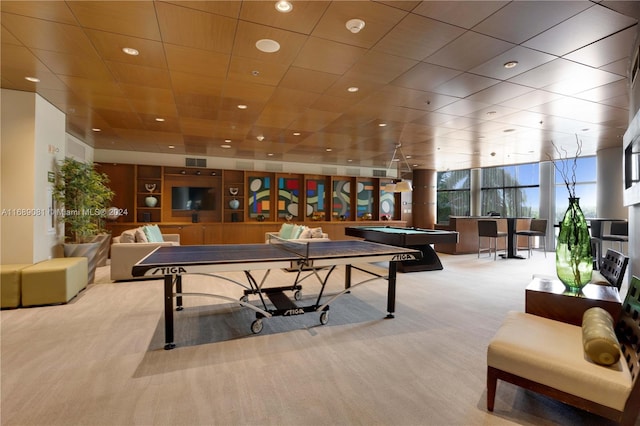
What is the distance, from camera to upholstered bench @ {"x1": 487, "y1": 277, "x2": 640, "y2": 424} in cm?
165

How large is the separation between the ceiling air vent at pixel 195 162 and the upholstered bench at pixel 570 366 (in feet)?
30.6

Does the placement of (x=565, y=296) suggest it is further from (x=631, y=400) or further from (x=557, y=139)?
(x=557, y=139)

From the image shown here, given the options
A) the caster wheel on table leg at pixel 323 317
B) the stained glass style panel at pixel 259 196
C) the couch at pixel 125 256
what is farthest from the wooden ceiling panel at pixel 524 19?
the stained glass style panel at pixel 259 196

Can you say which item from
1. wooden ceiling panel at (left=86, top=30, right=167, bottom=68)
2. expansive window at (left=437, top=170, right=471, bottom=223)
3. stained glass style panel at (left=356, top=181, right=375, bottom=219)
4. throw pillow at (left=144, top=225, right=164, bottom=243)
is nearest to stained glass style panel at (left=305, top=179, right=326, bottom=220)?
stained glass style panel at (left=356, top=181, right=375, bottom=219)

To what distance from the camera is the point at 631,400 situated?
1.59 m

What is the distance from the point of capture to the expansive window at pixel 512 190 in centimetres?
1064

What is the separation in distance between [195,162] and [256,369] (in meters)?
8.35

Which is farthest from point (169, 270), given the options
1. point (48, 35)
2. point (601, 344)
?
point (601, 344)

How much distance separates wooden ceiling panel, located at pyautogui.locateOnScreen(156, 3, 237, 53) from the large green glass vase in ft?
11.2

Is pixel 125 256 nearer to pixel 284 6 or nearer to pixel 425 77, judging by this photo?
pixel 284 6

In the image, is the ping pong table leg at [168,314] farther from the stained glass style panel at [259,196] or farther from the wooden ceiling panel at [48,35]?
the stained glass style panel at [259,196]

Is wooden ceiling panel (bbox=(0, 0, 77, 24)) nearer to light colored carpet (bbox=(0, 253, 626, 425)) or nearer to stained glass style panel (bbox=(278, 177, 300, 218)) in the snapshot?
light colored carpet (bbox=(0, 253, 626, 425))

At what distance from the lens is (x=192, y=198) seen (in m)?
9.50

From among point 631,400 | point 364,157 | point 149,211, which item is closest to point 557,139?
point 364,157
